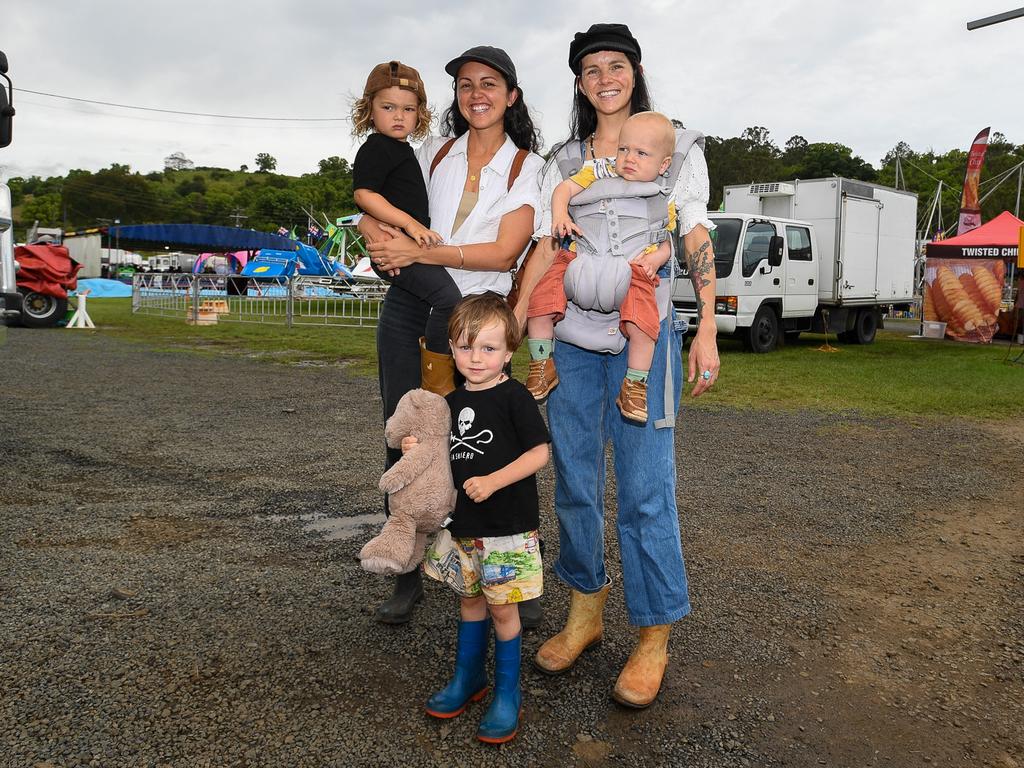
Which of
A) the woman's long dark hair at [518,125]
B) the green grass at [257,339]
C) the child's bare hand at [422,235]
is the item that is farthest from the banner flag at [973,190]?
the child's bare hand at [422,235]

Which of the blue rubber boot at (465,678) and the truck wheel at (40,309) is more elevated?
the truck wheel at (40,309)

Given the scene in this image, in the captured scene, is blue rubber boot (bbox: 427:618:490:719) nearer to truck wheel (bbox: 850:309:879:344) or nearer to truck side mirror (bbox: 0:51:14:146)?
truck side mirror (bbox: 0:51:14:146)

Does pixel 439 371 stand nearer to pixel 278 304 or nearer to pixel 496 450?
pixel 496 450

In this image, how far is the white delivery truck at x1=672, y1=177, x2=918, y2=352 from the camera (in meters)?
13.8

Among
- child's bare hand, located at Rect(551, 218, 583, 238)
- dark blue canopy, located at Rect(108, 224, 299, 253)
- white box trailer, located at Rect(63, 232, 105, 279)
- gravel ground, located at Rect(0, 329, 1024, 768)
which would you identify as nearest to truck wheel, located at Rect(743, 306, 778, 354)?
gravel ground, located at Rect(0, 329, 1024, 768)

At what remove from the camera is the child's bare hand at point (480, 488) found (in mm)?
2178

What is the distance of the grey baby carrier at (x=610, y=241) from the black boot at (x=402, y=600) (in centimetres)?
118

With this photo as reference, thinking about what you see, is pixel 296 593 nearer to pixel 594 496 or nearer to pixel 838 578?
pixel 594 496

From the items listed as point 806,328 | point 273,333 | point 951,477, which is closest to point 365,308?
point 273,333

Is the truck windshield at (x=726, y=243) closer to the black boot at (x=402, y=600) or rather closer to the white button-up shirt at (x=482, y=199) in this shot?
the white button-up shirt at (x=482, y=199)

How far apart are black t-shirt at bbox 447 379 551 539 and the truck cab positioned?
37.5 ft

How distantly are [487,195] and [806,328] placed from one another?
14.6 metres

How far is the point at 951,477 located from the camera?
5609mm

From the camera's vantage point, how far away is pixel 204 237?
72125 mm
